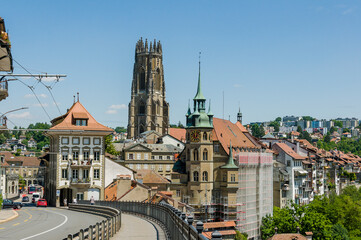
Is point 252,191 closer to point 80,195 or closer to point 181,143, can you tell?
point 80,195

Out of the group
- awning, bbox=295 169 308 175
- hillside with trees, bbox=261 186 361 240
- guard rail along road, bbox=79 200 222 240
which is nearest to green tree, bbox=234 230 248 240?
hillside with trees, bbox=261 186 361 240

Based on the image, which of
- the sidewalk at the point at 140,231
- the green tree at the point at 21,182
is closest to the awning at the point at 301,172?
the sidewalk at the point at 140,231

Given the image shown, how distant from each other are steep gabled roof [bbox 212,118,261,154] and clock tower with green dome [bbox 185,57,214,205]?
7.17 ft

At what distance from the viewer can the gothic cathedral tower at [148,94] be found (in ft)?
591

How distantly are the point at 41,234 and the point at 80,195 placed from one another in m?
42.9

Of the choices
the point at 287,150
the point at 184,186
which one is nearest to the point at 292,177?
the point at 287,150

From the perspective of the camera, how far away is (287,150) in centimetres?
12056

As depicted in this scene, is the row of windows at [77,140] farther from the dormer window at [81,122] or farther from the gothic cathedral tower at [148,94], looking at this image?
the gothic cathedral tower at [148,94]

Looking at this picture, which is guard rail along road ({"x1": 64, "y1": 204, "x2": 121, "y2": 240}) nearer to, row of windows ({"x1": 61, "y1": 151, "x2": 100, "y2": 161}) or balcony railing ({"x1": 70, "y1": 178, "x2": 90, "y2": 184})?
balcony railing ({"x1": 70, "y1": 178, "x2": 90, "y2": 184})

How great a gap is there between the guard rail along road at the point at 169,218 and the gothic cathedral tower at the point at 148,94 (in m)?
124

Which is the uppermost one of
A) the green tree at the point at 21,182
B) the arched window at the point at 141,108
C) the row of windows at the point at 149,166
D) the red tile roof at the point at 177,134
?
the arched window at the point at 141,108

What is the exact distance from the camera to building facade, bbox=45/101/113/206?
70312 millimetres

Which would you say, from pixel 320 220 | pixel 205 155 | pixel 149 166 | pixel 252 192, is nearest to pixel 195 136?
pixel 205 155

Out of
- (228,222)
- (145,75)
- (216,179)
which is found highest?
(145,75)
